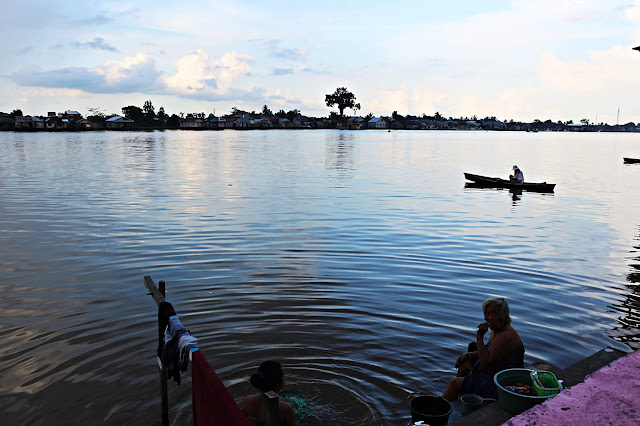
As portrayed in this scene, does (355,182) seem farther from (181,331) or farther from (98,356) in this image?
(181,331)

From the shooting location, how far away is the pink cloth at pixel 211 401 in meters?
4.03

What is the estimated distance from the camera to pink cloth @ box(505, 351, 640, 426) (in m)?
4.41

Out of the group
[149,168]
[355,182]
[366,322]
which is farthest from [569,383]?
[149,168]

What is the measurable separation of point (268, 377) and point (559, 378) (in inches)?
146

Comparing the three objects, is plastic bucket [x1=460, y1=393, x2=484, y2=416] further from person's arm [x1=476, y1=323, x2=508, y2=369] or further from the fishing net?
the fishing net

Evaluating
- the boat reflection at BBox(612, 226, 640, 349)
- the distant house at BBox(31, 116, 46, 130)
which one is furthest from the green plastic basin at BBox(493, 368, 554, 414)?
the distant house at BBox(31, 116, 46, 130)

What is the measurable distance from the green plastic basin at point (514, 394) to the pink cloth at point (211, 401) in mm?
2781

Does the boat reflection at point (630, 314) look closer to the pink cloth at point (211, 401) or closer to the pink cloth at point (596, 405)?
the pink cloth at point (596, 405)

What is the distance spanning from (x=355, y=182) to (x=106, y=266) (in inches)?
910

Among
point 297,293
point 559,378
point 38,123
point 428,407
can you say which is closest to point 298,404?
point 428,407

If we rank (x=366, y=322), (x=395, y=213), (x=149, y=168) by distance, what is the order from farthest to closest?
(x=149, y=168) < (x=395, y=213) < (x=366, y=322)

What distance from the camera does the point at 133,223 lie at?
18.7 metres

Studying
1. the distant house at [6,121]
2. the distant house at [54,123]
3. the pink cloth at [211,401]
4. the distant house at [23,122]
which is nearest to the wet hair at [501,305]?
the pink cloth at [211,401]

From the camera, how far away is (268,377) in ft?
15.3
